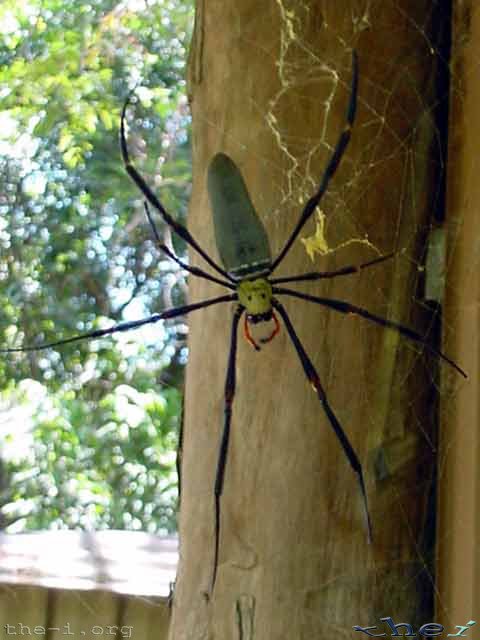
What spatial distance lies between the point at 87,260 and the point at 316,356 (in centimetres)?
242

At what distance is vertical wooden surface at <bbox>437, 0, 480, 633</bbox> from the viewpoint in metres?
1.02

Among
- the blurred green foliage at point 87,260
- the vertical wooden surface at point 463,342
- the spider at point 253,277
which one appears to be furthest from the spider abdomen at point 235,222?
the blurred green foliage at point 87,260

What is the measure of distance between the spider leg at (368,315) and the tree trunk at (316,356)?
0.01m

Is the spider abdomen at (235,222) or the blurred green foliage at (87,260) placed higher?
the blurred green foliage at (87,260)

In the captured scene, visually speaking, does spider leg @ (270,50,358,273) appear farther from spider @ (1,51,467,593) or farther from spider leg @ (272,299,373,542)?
spider leg @ (272,299,373,542)

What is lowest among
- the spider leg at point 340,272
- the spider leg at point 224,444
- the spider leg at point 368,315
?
the spider leg at point 224,444

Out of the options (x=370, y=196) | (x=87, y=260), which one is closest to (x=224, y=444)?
(x=370, y=196)

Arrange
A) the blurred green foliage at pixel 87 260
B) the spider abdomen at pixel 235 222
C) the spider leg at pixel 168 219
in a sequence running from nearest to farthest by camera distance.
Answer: the spider abdomen at pixel 235 222 → the spider leg at pixel 168 219 → the blurred green foliage at pixel 87 260

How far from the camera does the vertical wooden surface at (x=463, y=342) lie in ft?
3.35

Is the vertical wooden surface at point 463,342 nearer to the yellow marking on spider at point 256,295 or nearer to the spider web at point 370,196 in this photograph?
the spider web at point 370,196

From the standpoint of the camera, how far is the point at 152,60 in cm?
335

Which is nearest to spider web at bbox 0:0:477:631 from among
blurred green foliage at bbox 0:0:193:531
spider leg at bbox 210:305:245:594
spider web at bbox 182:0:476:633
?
spider web at bbox 182:0:476:633

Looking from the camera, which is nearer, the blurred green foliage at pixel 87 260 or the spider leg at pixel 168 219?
the spider leg at pixel 168 219

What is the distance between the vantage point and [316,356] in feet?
3.43
